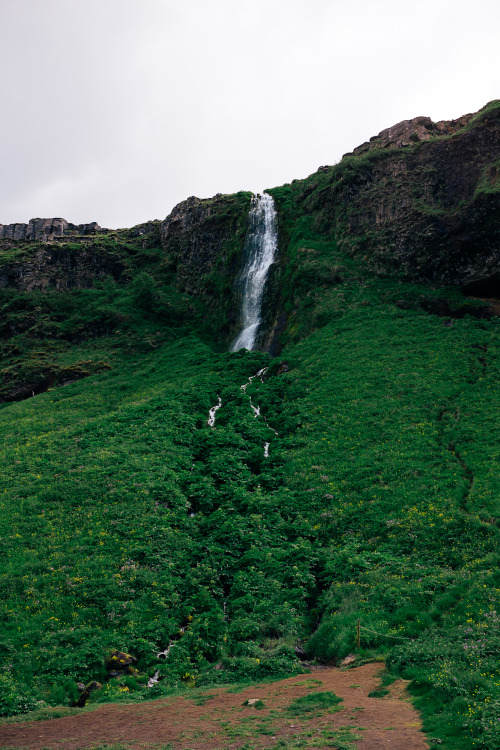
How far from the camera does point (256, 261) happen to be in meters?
64.1

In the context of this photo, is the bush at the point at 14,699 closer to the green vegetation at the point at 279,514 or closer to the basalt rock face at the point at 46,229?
the green vegetation at the point at 279,514

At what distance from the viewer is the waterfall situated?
2366 inches

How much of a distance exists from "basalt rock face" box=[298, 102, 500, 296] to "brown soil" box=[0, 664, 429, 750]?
42291 mm

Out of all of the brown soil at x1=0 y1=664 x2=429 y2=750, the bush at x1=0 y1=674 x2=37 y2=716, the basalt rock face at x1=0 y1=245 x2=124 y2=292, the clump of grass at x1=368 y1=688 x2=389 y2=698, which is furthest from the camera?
the basalt rock face at x1=0 y1=245 x2=124 y2=292

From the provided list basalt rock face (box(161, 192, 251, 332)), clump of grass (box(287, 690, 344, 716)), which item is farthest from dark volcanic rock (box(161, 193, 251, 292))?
clump of grass (box(287, 690, 344, 716))

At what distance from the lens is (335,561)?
2331cm

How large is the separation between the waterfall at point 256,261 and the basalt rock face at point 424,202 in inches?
244

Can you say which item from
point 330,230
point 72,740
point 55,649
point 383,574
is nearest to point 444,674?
point 383,574

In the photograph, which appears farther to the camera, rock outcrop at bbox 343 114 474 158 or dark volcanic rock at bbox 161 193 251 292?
dark volcanic rock at bbox 161 193 251 292

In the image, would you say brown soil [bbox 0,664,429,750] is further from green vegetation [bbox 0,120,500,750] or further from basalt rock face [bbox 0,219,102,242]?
basalt rock face [bbox 0,219,102,242]

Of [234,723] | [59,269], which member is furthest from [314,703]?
[59,269]

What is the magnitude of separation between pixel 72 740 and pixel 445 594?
1283 cm

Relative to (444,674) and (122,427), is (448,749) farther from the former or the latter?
(122,427)

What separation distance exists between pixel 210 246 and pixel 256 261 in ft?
37.3
